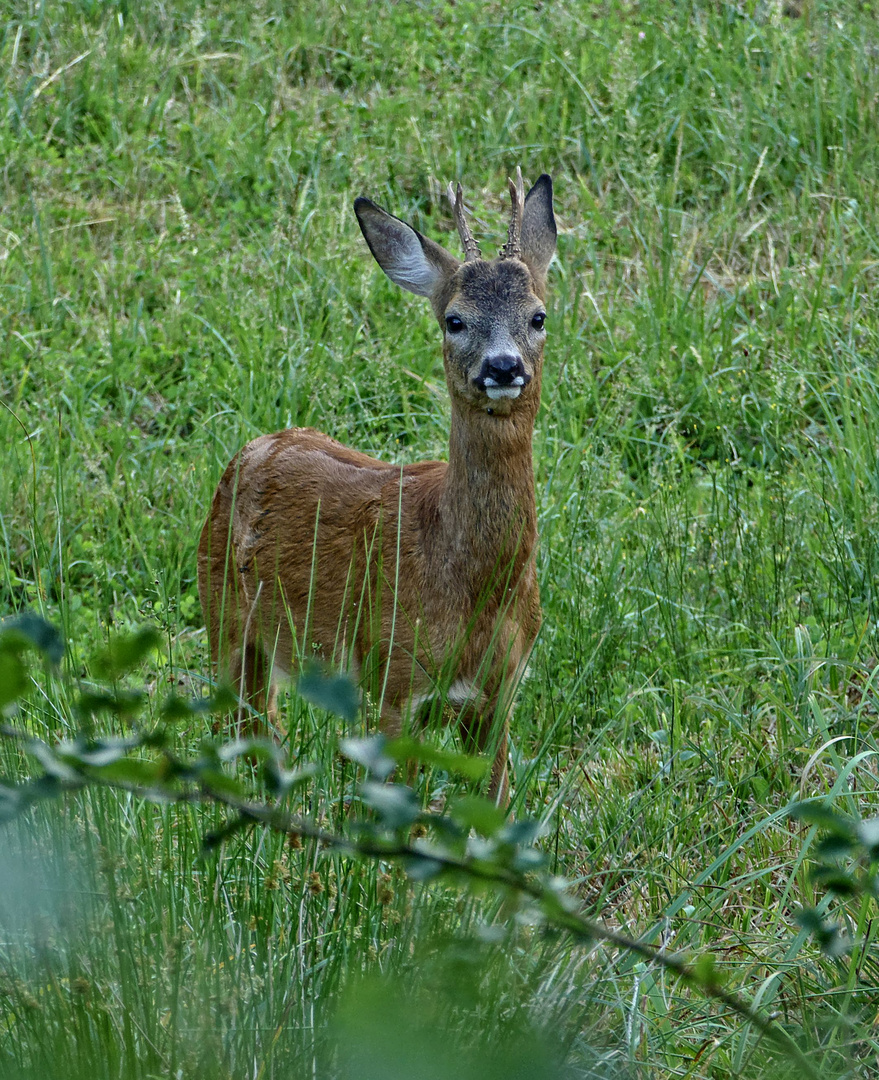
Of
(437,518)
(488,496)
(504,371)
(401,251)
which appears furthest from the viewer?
(401,251)

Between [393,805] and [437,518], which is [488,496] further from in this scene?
[393,805]

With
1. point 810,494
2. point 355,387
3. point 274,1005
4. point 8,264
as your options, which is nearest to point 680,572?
point 810,494

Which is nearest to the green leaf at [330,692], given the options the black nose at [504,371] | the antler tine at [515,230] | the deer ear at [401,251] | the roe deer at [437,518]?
the roe deer at [437,518]

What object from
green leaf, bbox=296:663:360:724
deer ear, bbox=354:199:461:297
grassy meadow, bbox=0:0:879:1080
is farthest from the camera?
deer ear, bbox=354:199:461:297

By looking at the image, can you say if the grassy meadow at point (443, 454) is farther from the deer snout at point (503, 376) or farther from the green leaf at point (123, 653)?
the deer snout at point (503, 376)

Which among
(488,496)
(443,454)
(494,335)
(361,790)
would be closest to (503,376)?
(494,335)

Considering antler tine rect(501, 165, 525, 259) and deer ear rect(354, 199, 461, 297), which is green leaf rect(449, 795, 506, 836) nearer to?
antler tine rect(501, 165, 525, 259)

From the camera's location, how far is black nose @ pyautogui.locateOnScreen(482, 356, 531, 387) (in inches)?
150

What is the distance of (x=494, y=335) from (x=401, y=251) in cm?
77

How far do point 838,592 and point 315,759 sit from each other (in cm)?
225

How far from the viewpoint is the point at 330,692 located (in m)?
1.12

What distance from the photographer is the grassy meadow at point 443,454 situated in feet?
7.32

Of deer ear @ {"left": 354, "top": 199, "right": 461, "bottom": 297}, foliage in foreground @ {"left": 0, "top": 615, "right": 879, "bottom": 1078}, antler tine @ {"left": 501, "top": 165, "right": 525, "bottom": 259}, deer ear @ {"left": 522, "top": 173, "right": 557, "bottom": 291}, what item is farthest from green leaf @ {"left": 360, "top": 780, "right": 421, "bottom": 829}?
deer ear @ {"left": 522, "top": 173, "right": 557, "bottom": 291}

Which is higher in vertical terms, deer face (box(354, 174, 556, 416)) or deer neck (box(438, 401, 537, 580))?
deer face (box(354, 174, 556, 416))
